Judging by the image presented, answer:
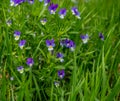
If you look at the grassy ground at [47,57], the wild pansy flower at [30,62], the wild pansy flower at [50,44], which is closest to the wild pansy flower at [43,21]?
the grassy ground at [47,57]

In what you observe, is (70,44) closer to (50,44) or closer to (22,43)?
(50,44)

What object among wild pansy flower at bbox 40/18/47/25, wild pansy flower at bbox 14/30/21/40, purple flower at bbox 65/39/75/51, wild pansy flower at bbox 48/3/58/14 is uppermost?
wild pansy flower at bbox 48/3/58/14

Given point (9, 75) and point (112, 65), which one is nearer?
point (9, 75)

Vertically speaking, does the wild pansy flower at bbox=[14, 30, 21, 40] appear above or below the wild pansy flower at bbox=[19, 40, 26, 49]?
above

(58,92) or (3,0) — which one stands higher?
(3,0)

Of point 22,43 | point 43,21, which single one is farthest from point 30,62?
point 43,21

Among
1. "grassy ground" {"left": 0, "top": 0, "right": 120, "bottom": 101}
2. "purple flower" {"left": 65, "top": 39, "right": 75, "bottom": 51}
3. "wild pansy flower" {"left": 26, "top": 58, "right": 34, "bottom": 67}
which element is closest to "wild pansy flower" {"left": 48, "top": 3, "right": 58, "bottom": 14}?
"grassy ground" {"left": 0, "top": 0, "right": 120, "bottom": 101}

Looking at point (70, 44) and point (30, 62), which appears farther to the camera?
point (70, 44)

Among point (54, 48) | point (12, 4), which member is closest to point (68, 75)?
point (54, 48)

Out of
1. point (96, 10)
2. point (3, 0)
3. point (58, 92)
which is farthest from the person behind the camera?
point (96, 10)

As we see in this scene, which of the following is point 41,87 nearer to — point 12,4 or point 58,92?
point 58,92

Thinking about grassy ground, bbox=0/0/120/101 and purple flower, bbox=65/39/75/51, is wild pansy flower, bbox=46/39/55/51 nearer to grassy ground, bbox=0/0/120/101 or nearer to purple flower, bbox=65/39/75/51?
grassy ground, bbox=0/0/120/101
